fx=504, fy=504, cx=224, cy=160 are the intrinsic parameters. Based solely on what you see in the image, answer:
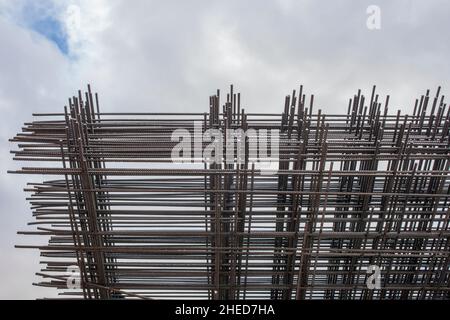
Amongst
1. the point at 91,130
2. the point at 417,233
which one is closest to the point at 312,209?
the point at 417,233

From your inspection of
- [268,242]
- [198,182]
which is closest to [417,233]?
[268,242]

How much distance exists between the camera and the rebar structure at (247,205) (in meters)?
5.87

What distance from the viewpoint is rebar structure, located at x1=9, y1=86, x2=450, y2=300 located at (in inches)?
231

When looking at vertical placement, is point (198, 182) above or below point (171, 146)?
below

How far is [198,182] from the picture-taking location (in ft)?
21.5

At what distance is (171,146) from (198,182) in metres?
0.75

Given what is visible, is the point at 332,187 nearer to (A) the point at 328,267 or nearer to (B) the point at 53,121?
(A) the point at 328,267

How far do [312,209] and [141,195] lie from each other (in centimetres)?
214

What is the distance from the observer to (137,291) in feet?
21.5

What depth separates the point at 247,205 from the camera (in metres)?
6.21

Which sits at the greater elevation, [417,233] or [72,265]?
[417,233]

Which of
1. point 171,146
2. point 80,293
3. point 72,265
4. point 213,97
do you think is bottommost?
point 80,293

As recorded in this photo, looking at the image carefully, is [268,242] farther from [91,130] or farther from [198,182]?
[91,130]

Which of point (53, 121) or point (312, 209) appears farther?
point (53, 121)
